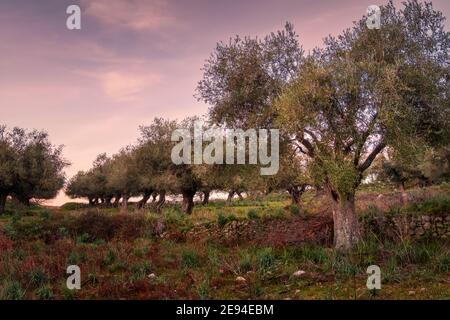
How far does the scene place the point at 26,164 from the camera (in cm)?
4031

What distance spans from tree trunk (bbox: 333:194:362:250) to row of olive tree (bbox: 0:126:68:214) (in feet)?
109

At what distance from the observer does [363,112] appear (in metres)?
15.7

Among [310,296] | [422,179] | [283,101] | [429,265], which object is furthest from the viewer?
[422,179]

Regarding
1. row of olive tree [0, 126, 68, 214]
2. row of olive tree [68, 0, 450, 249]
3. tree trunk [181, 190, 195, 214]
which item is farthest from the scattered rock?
row of olive tree [0, 126, 68, 214]

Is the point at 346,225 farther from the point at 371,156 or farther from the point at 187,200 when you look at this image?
the point at 187,200

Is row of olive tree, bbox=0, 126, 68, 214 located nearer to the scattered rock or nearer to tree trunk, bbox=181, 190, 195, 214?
tree trunk, bbox=181, 190, 195, 214

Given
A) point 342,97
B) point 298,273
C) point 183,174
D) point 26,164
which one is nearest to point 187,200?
point 183,174

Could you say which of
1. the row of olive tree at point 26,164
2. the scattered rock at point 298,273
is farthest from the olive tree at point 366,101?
the row of olive tree at point 26,164

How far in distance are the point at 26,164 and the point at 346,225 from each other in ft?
116

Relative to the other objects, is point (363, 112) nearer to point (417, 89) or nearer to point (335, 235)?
point (417, 89)

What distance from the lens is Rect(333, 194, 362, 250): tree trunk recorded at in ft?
54.3
